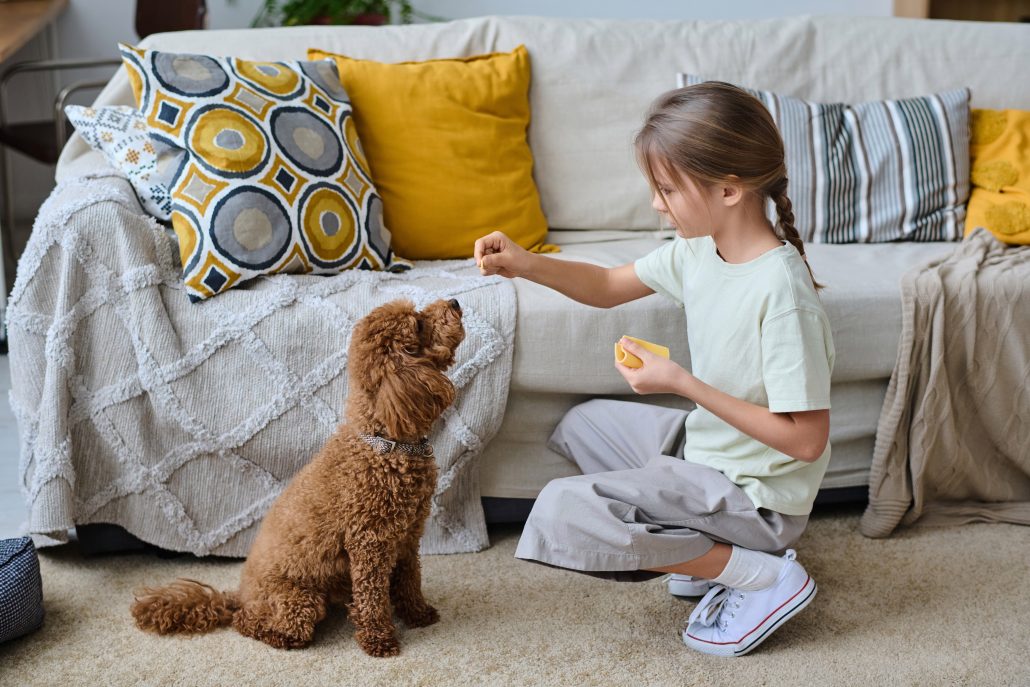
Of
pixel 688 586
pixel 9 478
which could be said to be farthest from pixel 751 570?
pixel 9 478

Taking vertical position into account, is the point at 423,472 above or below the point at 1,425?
above

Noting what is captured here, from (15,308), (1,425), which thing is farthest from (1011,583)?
(1,425)

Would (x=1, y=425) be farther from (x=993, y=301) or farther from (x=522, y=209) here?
(x=993, y=301)

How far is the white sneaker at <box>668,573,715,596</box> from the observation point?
173 centimetres

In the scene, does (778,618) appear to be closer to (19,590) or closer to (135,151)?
(19,590)

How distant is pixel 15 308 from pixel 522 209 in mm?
1044

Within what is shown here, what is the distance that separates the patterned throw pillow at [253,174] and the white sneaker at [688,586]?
84cm

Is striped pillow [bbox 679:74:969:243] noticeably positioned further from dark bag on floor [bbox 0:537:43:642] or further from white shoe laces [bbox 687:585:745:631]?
dark bag on floor [bbox 0:537:43:642]

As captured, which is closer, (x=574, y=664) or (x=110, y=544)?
(x=574, y=664)

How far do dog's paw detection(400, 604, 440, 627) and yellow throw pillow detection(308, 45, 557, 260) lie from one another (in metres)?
0.85

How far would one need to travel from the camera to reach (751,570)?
157cm

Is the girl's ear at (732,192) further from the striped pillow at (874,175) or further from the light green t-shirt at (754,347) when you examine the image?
the striped pillow at (874,175)

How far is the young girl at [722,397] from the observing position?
144 centimetres

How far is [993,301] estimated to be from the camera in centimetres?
194
